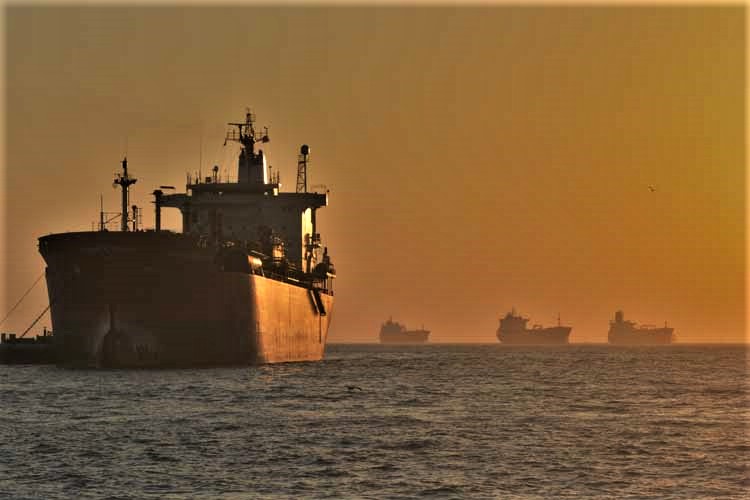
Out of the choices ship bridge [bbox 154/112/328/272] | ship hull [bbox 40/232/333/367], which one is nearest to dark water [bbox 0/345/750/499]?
ship hull [bbox 40/232/333/367]

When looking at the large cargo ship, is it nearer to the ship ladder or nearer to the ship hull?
the ship hull

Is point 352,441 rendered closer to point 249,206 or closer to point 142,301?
point 142,301

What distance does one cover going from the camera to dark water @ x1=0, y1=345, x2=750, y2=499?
29.5m

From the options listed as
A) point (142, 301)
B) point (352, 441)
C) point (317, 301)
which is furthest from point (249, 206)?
point (352, 441)

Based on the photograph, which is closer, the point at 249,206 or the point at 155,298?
the point at 155,298

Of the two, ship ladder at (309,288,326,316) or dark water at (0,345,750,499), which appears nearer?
dark water at (0,345,750,499)

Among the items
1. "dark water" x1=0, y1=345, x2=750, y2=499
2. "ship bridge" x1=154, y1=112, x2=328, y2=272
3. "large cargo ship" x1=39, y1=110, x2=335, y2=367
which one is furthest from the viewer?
"ship bridge" x1=154, y1=112, x2=328, y2=272

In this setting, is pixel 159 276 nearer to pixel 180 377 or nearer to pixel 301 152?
pixel 180 377

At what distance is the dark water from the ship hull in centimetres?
265

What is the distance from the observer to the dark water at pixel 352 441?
29.5 meters

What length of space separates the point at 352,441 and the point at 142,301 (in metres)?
29.0

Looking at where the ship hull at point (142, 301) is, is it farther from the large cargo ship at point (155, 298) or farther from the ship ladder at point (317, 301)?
the ship ladder at point (317, 301)

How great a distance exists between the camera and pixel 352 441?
3809cm

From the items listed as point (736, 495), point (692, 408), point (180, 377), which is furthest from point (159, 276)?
point (736, 495)
